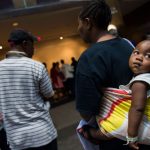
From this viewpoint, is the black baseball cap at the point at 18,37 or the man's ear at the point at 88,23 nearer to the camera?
the man's ear at the point at 88,23

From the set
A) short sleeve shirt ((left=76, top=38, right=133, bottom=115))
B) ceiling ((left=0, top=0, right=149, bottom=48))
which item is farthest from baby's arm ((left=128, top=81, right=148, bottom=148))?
ceiling ((left=0, top=0, right=149, bottom=48))

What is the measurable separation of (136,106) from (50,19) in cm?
1148

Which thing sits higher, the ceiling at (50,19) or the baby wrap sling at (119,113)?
the ceiling at (50,19)

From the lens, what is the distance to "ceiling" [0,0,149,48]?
1178 cm

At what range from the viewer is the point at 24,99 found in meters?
3.21

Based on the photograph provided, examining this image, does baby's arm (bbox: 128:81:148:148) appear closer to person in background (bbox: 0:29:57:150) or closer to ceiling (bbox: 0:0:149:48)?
person in background (bbox: 0:29:57:150)

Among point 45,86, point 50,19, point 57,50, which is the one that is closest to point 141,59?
point 45,86

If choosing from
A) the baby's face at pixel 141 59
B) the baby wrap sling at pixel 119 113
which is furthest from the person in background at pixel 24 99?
the baby's face at pixel 141 59

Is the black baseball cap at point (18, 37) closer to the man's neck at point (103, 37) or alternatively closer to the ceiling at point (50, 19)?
the man's neck at point (103, 37)

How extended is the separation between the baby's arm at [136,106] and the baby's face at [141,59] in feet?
0.35

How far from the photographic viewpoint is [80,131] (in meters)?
2.45

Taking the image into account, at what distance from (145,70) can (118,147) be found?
1.68 feet

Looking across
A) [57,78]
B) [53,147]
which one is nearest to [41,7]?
[57,78]

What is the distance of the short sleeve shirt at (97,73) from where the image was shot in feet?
7.06
